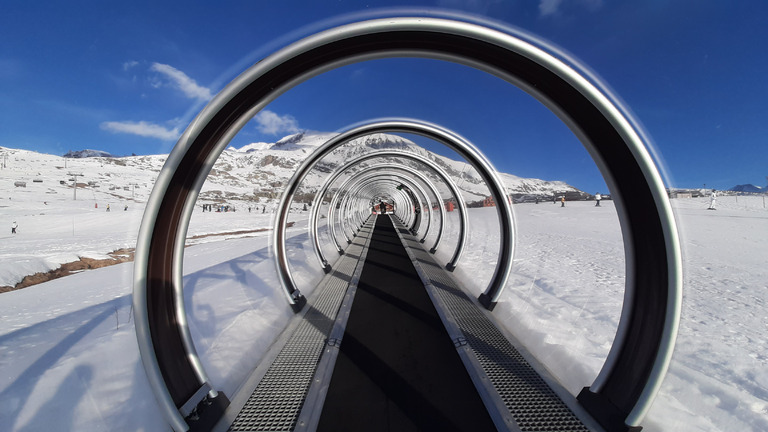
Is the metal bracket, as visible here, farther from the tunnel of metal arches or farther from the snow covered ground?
the tunnel of metal arches

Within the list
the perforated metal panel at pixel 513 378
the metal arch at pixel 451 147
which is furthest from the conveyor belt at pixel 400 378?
the metal arch at pixel 451 147

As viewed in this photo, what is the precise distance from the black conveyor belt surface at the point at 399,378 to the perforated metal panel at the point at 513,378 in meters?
0.24

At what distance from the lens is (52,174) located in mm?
46281

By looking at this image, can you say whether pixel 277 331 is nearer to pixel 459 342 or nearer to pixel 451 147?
pixel 459 342

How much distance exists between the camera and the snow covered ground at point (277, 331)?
86.7 inches

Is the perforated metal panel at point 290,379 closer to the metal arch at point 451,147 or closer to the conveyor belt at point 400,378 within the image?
the conveyor belt at point 400,378

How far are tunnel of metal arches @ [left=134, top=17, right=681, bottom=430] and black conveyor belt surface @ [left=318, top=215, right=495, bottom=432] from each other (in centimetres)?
45

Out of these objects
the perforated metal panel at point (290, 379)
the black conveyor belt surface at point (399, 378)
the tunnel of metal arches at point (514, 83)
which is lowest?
the perforated metal panel at point (290, 379)

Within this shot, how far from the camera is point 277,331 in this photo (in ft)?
12.7

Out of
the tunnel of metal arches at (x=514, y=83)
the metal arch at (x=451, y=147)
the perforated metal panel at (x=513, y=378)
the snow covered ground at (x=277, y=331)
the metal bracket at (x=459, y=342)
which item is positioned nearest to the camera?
the tunnel of metal arches at (x=514, y=83)

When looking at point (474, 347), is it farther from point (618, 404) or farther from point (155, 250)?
point (155, 250)

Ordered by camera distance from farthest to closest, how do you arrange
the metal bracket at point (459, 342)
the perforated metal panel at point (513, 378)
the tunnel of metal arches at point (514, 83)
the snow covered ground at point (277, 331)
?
the metal bracket at point (459, 342)
the perforated metal panel at point (513, 378)
the snow covered ground at point (277, 331)
the tunnel of metal arches at point (514, 83)

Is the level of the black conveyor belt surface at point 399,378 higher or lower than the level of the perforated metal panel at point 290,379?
higher

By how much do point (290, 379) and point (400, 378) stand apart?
1.01 metres
